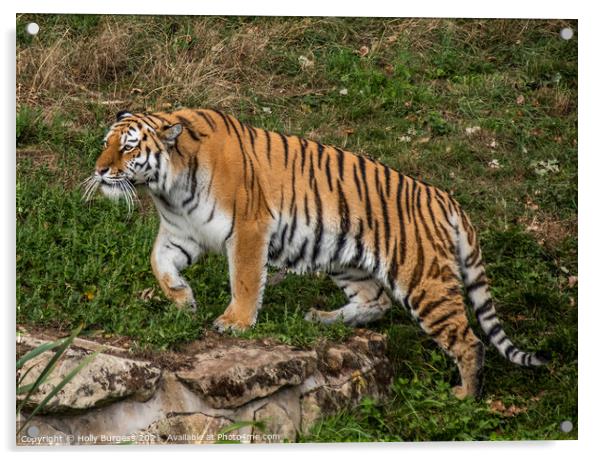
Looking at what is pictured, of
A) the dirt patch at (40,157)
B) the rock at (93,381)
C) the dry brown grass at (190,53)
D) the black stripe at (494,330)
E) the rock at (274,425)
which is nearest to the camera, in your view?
the rock at (93,381)

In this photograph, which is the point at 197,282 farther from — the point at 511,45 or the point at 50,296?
the point at 511,45

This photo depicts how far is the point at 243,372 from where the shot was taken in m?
4.13

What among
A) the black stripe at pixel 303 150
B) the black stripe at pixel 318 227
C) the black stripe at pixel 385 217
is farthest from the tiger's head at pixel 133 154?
the black stripe at pixel 385 217

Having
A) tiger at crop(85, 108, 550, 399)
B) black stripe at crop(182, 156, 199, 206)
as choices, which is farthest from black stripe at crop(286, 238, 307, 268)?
black stripe at crop(182, 156, 199, 206)

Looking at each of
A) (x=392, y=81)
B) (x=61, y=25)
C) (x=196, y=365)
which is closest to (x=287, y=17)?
(x=392, y=81)

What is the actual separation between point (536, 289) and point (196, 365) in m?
1.56

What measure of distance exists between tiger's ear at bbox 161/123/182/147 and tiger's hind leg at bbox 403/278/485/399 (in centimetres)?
121

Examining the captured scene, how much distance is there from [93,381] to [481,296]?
5.62ft

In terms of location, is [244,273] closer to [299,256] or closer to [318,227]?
[299,256]

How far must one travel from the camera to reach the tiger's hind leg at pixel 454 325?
14.7 feet

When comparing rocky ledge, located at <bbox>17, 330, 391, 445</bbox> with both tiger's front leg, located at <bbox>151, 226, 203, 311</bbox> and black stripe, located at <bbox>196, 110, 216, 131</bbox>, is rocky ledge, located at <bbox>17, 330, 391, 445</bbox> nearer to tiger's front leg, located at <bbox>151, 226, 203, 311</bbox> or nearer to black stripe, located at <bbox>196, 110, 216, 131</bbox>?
tiger's front leg, located at <bbox>151, 226, 203, 311</bbox>

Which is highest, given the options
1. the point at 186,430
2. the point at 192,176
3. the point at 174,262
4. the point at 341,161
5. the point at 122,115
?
the point at 122,115

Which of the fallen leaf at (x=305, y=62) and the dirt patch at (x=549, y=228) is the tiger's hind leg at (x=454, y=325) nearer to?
the dirt patch at (x=549, y=228)

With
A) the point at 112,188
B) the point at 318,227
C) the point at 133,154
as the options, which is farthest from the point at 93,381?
the point at 318,227
